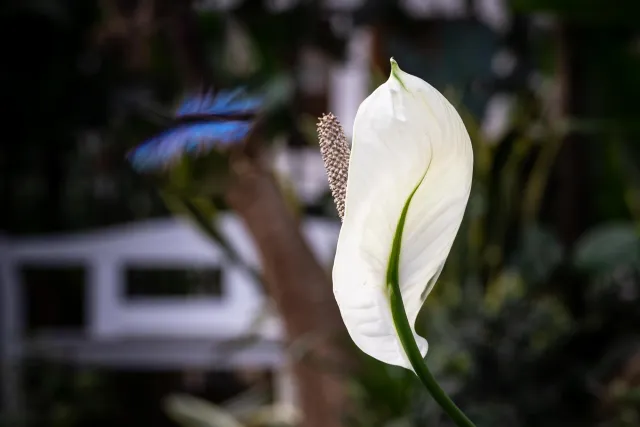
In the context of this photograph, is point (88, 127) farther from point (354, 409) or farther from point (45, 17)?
point (354, 409)

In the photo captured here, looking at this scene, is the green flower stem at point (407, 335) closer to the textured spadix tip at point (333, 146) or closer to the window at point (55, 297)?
the textured spadix tip at point (333, 146)

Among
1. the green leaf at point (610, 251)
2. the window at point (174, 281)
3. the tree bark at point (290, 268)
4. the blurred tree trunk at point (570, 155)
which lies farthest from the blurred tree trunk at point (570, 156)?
the window at point (174, 281)

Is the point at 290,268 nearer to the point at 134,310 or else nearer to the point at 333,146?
the point at 333,146

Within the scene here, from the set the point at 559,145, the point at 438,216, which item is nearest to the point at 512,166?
the point at 559,145

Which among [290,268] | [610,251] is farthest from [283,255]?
[610,251]

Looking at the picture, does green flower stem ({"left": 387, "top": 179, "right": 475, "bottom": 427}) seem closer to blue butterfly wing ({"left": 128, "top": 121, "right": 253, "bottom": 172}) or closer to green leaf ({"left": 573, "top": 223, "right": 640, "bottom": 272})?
blue butterfly wing ({"left": 128, "top": 121, "right": 253, "bottom": 172})
